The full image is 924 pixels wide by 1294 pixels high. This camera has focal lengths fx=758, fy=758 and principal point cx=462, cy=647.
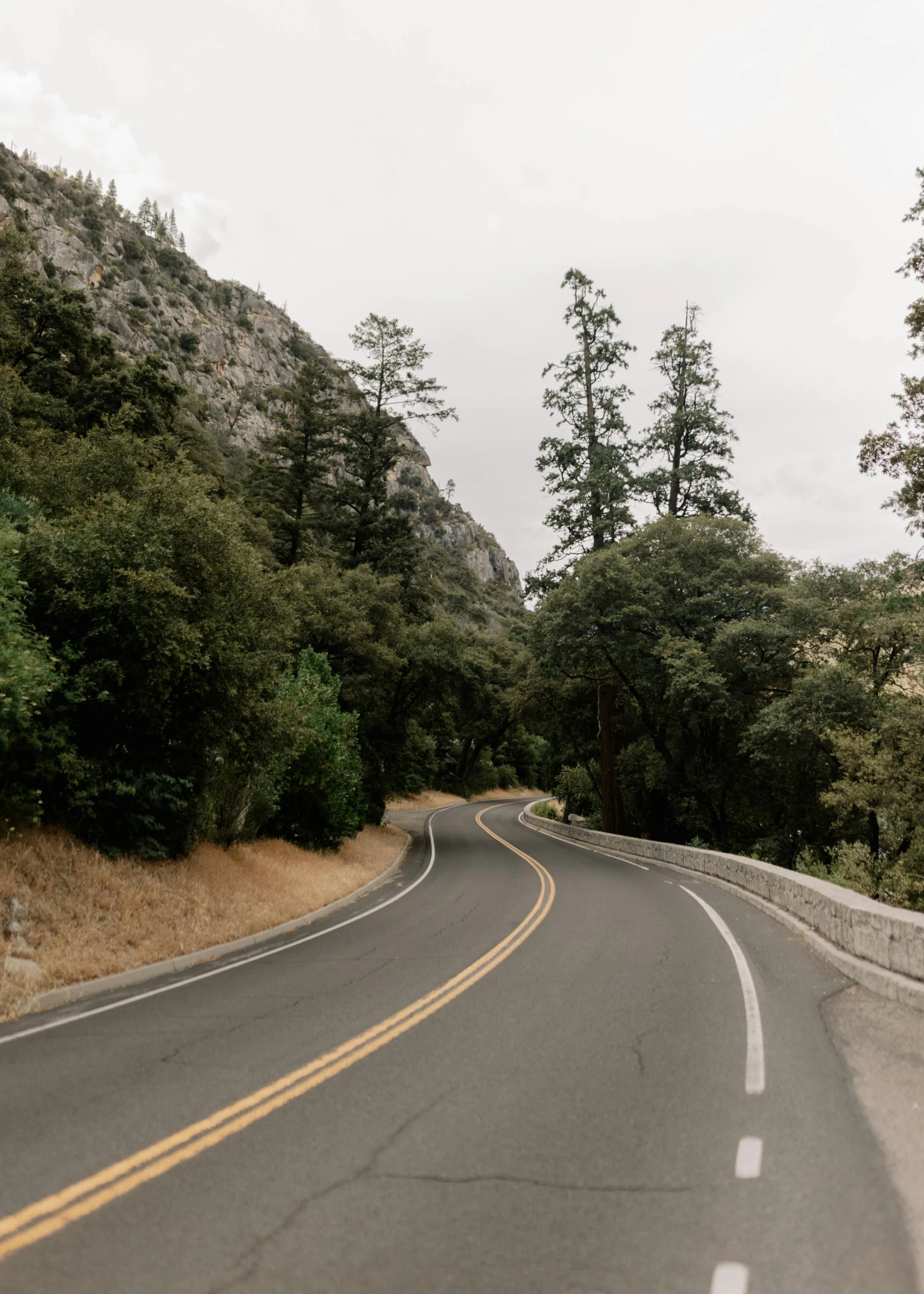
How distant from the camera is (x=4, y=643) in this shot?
32.9ft

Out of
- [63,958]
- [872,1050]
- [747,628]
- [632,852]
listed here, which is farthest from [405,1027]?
[632,852]

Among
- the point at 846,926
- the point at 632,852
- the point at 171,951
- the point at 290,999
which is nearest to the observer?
the point at 290,999

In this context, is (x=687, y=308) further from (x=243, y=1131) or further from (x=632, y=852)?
(x=243, y=1131)

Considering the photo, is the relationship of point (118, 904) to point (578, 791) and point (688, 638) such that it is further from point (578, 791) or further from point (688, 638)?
point (578, 791)

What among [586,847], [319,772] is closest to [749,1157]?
[319,772]

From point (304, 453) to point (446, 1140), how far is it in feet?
122

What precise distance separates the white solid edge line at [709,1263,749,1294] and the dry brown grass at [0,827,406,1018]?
7.58 m

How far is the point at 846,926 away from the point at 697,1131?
21.6ft

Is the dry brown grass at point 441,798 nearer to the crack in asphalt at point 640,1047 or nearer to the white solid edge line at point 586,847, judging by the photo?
the white solid edge line at point 586,847

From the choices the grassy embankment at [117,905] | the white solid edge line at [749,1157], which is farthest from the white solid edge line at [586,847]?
the white solid edge line at [749,1157]

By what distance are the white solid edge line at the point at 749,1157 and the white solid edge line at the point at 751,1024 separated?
0.88 meters

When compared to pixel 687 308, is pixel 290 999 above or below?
below

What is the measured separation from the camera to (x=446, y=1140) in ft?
15.5

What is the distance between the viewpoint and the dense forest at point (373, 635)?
1217 centimetres
